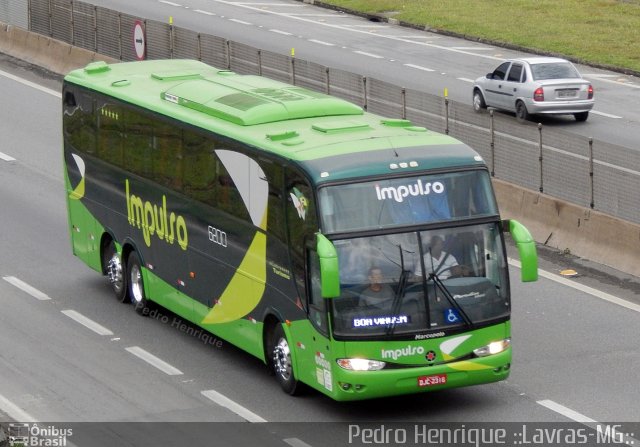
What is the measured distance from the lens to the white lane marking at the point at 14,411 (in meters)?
15.4

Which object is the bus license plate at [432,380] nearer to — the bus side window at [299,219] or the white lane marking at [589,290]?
the bus side window at [299,219]

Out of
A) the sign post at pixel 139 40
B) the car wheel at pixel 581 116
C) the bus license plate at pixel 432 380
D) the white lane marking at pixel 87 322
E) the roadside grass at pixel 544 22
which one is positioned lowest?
the roadside grass at pixel 544 22

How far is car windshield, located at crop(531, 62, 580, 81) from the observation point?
34969 millimetres

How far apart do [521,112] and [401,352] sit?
20.8m

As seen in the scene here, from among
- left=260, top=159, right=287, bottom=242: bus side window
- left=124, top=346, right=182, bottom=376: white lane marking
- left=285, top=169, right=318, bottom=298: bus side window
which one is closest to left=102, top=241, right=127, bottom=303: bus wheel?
left=124, top=346, right=182, bottom=376: white lane marking

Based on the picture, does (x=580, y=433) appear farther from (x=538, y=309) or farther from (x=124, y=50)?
(x=124, y=50)

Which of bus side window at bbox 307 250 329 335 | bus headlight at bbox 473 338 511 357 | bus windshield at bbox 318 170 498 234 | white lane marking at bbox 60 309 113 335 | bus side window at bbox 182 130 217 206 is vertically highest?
bus windshield at bbox 318 170 498 234

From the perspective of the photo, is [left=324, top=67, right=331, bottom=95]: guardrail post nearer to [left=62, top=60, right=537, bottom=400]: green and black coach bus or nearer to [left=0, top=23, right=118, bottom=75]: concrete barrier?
[left=0, top=23, right=118, bottom=75]: concrete barrier

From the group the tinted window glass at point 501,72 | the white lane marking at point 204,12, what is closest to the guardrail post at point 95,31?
the tinted window glass at point 501,72

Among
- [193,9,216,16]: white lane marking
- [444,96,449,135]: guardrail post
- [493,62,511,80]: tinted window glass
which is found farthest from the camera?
[193,9,216,16]: white lane marking

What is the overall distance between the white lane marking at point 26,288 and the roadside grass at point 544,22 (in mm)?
26474

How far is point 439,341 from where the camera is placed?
14852 millimetres

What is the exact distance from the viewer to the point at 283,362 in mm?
16031

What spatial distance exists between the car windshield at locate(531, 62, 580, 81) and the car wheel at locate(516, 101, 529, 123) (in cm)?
76
